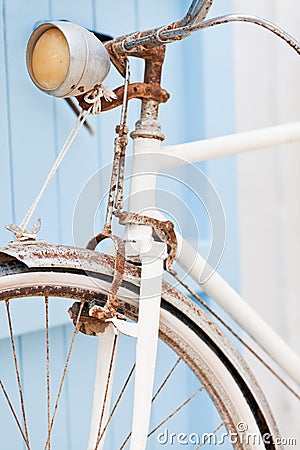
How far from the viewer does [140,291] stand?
84 cm

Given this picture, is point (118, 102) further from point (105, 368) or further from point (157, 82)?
point (105, 368)

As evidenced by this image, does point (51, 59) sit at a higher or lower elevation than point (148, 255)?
higher

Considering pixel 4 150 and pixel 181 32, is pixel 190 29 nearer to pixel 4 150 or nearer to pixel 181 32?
pixel 181 32

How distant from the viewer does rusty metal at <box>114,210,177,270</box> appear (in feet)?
2.71

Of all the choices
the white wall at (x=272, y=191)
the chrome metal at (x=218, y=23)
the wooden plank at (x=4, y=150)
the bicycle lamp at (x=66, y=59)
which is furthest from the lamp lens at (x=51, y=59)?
the white wall at (x=272, y=191)

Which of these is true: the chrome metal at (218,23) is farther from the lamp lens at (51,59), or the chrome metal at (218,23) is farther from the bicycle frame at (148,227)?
the lamp lens at (51,59)

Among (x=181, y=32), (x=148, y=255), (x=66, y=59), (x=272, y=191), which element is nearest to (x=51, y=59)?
(x=66, y=59)

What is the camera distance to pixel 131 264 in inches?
33.4

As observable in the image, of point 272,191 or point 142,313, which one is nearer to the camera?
point 142,313

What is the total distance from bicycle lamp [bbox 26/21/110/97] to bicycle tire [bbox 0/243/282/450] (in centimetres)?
17

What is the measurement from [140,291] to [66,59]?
27 centimetres

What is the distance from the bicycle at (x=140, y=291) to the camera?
0.77 metres

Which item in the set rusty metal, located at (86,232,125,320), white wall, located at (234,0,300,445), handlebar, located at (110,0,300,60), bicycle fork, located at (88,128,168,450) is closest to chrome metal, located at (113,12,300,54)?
handlebar, located at (110,0,300,60)

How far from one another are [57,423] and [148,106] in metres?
0.62
